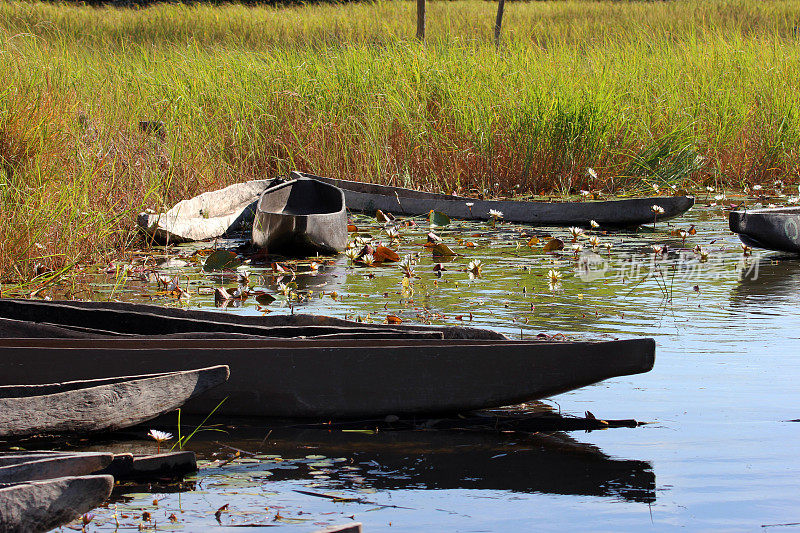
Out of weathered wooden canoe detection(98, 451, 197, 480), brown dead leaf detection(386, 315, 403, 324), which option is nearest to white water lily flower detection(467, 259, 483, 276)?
brown dead leaf detection(386, 315, 403, 324)

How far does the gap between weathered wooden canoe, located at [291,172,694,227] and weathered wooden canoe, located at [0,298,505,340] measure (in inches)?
206

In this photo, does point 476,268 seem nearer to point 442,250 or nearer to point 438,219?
point 442,250

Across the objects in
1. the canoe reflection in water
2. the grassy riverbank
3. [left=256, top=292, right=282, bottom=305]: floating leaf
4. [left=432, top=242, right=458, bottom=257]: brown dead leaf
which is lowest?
[left=256, top=292, right=282, bottom=305]: floating leaf

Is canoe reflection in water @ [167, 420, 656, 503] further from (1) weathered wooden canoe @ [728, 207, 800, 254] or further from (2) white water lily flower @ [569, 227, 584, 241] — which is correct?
(2) white water lily flower @ [569, 227, 584, 241]

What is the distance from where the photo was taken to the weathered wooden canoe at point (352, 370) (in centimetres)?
382

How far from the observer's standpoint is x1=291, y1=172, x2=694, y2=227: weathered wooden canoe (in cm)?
916

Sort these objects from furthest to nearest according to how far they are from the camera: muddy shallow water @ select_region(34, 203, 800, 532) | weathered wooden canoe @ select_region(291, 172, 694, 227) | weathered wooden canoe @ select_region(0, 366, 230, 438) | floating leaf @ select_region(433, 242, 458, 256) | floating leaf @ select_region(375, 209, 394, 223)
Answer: floating leaf @ select_region(375, 209, 394, 223)
weathered wooden canoe @ select_region(291, 172, 694, 227)
floating leaf @ select_region(433, 242, 458, 256)
weathered wooden canoe @ select_region(0, 366, 230, 438)
muddy shallow water @ select_region(34, 203, 800, 532)

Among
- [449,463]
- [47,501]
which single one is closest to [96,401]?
[47,501]

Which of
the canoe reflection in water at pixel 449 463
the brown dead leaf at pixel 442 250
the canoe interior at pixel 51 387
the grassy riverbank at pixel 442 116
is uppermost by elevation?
the grassy riverbank at pixel 442 116

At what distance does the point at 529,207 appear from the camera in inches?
370

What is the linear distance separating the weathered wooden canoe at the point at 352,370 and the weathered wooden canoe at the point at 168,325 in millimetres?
196

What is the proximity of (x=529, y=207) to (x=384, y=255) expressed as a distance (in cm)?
211

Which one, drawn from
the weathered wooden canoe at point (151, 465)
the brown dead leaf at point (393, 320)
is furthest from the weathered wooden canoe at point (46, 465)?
the brown dead leaf at point (393, 320)

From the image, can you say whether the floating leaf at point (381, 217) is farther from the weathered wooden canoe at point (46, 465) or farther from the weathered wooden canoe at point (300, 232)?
the weathered wooden canoe at point (46, 465)
